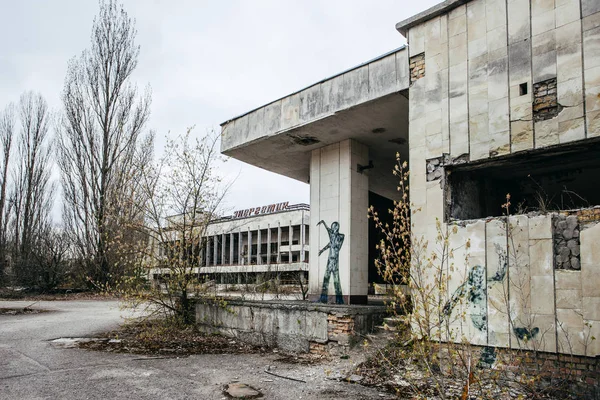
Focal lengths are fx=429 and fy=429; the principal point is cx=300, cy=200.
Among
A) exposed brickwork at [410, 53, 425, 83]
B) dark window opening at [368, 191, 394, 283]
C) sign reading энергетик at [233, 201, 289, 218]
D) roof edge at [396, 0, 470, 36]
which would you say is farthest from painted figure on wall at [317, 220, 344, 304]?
sign reading энергетик at [233, 201, 289, 218]

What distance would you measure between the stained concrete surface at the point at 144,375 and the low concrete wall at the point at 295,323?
53 centimetres

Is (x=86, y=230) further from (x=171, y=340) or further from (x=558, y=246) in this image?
(x=558, y=246)

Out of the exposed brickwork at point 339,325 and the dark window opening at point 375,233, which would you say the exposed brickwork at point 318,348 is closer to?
the exposed brickwork at point 339,325

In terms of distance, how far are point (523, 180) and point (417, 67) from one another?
12.3 feet

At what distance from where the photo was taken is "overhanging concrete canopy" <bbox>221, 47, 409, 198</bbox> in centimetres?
865

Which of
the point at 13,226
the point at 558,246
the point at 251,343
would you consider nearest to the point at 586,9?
the point at 558,246

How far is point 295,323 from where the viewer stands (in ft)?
28.2

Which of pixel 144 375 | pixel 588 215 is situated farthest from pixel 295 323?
pixel 588 215

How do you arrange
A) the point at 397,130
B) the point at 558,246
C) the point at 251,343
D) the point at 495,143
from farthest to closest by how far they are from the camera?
the point at 397,130, the point at 251,343, the point at 495,143, the point at 558,246

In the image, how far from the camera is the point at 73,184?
21844 millimetres

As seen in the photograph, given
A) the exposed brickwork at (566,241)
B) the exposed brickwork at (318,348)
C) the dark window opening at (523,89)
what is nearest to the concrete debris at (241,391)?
the exposed brickwork at (318,348)

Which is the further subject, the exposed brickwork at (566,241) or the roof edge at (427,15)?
the roof edge at (427,15)

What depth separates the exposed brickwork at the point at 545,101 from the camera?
6125 mm

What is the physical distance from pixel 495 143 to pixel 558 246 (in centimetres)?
179
